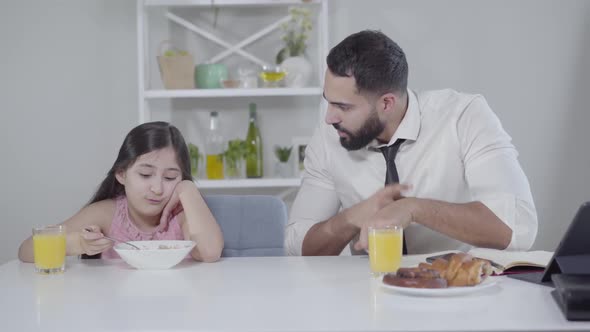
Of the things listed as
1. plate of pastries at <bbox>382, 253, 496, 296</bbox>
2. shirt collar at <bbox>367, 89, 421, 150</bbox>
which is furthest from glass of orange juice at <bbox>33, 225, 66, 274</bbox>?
shirt collar at <bbox>367, 89, 421, 150</bbox>

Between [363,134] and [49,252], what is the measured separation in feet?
2.83

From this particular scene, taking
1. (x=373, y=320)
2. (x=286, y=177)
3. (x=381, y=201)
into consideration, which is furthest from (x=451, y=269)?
(x=286, y=177)

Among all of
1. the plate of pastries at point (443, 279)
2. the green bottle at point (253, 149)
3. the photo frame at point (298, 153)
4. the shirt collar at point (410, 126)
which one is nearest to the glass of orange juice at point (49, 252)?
the plate of pastries at point (443, 279)

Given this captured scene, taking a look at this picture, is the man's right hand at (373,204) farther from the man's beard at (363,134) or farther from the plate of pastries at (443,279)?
the plate of pastries at (443,279)

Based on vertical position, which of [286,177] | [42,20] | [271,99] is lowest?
[286,177]

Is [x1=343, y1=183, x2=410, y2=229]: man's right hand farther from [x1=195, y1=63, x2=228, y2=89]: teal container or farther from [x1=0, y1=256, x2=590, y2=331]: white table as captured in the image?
[x1=195, y1=63, x2=228, y2=89]: teal container

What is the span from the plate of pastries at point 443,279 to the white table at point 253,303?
16 millimetres

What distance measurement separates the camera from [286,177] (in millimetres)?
3490

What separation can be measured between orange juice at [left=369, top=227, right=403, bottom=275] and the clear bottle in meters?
1.92

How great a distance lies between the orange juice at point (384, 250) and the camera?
158cm

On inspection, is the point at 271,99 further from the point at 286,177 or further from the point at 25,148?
the point at 25,148

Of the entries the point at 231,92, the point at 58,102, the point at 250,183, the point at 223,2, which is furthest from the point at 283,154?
the point at 58,102

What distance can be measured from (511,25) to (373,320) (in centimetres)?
279

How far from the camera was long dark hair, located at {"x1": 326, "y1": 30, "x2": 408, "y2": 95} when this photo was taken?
2139 millimetres
